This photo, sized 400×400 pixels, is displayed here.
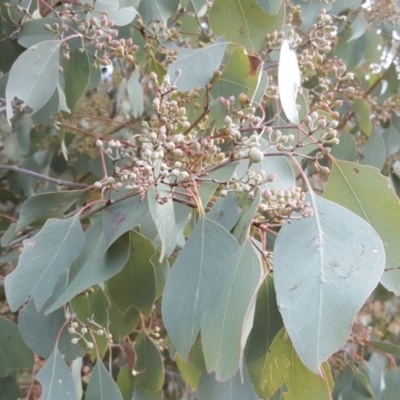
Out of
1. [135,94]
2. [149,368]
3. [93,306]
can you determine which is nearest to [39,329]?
[93,306]

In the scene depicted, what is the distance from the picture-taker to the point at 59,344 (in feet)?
3.95

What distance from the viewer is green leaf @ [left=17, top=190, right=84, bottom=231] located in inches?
50.3

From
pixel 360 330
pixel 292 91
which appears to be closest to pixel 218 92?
pixel 292 91

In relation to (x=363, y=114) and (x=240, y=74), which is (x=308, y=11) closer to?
(x=363, y=114)

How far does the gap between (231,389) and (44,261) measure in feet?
1.28

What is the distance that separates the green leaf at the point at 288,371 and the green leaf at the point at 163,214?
0.73ft

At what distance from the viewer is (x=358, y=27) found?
2.11 meters

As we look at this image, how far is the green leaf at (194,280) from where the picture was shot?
0.83 m

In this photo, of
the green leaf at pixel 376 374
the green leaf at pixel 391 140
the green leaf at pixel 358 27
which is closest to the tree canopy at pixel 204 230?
the green leaf at pixel 376 374

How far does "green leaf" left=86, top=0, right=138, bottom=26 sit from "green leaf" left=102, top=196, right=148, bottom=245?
1.58 ft

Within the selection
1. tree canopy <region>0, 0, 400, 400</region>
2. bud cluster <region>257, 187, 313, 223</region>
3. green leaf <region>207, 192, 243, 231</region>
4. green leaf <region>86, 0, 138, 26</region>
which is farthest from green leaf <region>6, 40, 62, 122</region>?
bud cluster <region>257, 187, 313, 223</region>

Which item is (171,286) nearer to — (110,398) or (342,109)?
Answer: (110,398)

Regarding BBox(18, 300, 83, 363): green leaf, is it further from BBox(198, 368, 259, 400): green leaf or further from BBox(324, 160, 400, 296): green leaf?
BBox(324, 160, 400, 296): green leaf

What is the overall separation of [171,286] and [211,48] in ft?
1.96
